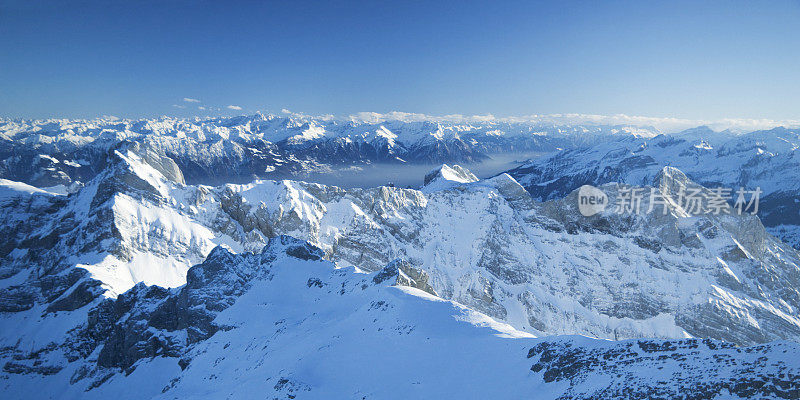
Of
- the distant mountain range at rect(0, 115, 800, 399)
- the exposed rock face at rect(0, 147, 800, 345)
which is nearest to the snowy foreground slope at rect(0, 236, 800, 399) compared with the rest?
the distant mountain range at rect(0, 115, 800, 399)

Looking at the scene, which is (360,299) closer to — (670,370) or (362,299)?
(362,299)

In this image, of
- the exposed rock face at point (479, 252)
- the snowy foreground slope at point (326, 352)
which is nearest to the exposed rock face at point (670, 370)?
the snowy foreground slope at point (326, 352)

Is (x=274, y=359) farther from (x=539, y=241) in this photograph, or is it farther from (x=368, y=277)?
(x=539, y=241)

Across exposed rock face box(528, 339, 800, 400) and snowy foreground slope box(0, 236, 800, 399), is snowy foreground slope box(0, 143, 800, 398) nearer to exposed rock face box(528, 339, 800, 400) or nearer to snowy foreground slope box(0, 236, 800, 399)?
exposed rock face box(528, 339, 800, 400)

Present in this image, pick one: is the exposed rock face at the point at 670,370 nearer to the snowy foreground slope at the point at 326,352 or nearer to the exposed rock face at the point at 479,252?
the snowy foreground slope at the point at 326,352

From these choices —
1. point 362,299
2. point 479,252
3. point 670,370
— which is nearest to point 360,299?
point 362,299

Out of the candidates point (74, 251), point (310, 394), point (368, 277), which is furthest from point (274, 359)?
point (74, 251)
